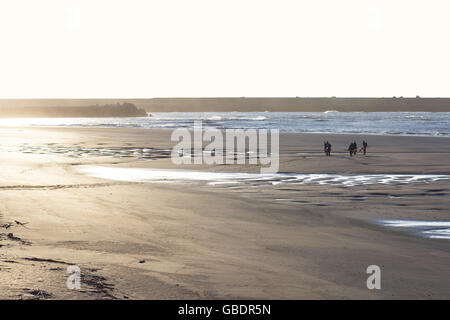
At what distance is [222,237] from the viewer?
11133mm

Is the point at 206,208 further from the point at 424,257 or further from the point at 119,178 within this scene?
the point at 119,178

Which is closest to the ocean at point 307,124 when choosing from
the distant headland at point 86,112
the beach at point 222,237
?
the distant headland at point 86,112

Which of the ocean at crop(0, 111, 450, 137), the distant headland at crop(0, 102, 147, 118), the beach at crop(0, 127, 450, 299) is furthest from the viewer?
the distant headland at crop(0, 102, 147, 118)

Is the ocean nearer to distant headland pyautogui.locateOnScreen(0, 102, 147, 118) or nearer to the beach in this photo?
distant headland pyautogui.locateOnScreen(0, 102, 147, 118)

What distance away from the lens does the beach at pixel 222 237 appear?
26.2 feet

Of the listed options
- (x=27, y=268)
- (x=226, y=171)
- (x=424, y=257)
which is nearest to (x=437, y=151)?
(x=226, y=171)

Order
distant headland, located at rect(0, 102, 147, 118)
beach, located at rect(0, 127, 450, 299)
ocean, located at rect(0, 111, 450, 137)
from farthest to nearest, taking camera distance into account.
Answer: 1. distant headland, located at rect(0, 102, 147, 118)
2. ocean, located at rect(0, 111, 450, 137)
3. beach, located at rect(0, 127, 450, 299)

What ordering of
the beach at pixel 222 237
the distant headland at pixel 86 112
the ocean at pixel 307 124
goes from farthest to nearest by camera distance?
the distant headland at pixel 86 112
the ocean at pixel 307 124
the beach at pixel 222 237

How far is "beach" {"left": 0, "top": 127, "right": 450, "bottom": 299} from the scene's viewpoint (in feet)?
26.2

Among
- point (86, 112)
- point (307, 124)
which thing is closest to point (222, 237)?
point (307, 124)

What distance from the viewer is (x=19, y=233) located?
1116 cm

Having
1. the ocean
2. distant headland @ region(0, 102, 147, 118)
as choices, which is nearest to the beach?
the ocean

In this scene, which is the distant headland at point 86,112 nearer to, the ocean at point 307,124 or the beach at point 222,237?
the ocean at point 307,124
